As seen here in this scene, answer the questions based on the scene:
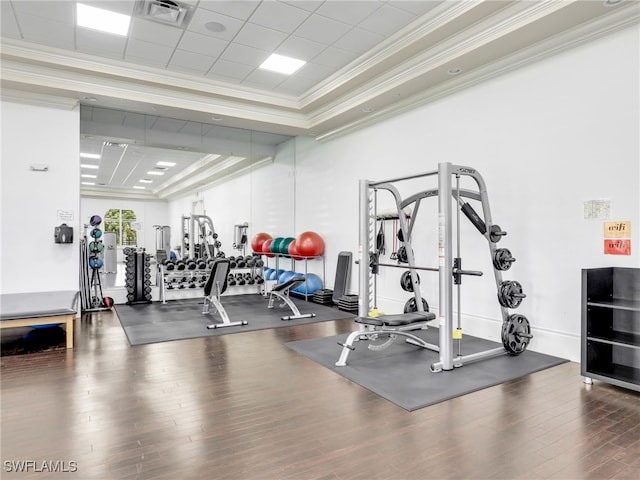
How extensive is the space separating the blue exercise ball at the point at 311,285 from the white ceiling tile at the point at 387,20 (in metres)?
4.31

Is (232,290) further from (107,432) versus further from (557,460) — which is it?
(557,460)

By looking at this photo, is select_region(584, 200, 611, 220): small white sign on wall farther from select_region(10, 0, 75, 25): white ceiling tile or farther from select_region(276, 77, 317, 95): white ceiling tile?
select_region(10, 0, 75, 25): white ceiling tile

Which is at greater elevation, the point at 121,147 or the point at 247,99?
the point at 247,99

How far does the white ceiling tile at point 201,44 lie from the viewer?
4824 mm

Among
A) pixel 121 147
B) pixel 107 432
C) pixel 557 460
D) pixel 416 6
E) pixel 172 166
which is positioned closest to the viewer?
pixel 557 460

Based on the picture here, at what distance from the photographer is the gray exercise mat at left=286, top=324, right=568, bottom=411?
10.1 feet

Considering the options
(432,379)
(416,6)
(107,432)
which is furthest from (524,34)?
(107,432)

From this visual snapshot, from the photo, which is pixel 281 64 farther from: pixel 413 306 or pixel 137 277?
pixel 137 277

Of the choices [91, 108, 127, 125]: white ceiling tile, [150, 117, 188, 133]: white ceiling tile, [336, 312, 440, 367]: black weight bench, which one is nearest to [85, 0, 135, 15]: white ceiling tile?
[91, 108, 127, 125]: white ceiling tile

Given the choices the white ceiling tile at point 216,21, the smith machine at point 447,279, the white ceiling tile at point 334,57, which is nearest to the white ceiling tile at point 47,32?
the white ceiling tile at point 216,21

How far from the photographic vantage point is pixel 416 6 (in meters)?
4.18

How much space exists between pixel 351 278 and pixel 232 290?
261 cm

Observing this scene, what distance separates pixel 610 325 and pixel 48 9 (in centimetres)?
636

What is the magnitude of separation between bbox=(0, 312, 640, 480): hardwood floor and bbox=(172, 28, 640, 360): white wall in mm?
959
